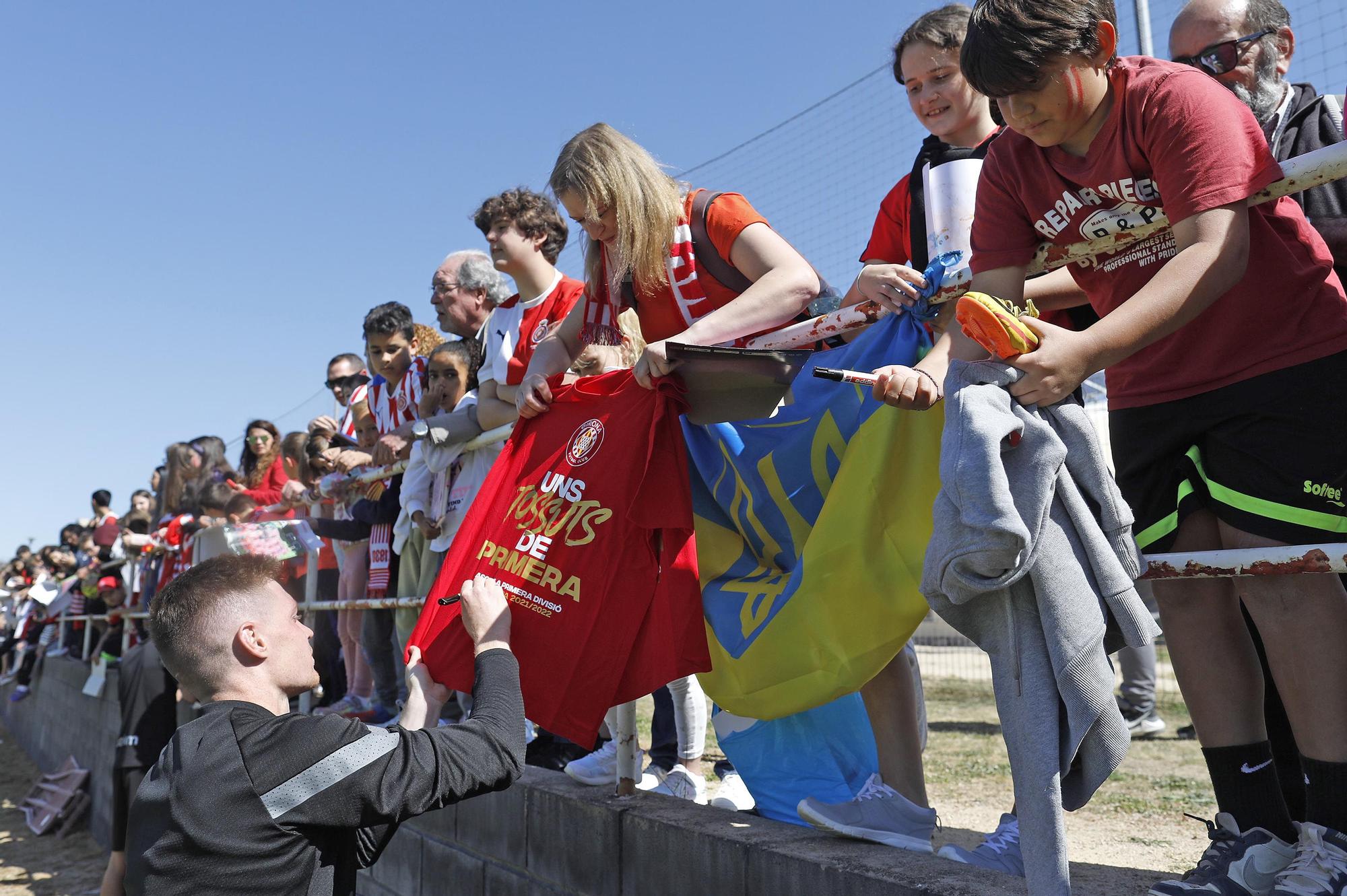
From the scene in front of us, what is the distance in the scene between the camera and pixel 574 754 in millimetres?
3869

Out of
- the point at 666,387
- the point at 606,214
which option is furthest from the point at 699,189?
the point at 666,387

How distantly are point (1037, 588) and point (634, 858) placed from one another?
4.53 feet

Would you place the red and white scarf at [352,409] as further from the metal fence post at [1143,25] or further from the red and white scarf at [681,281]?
the metal fence post at [1143,25]

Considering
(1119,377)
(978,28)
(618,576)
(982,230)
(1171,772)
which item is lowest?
(1171,772)

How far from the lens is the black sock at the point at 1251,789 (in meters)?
1.73

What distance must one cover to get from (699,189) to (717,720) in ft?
4.35

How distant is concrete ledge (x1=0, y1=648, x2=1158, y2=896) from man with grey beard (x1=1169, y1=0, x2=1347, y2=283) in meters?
1.75

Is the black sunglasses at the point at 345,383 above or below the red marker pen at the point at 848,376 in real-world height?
above

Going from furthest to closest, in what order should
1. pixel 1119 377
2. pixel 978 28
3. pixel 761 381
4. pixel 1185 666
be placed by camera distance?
pixel 761 381
pixel 1119 377
pixel 1185 666
pixel 978 28

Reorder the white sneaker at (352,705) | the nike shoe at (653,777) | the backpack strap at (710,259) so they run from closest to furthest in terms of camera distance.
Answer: the backpack strap at (710,259) < the nike shoe at (653,777) < the white sneaker at (352,705)

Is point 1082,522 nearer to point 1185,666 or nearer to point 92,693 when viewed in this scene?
point 1185,666

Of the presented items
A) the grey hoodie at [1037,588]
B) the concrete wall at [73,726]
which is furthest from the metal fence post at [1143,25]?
the concrete wall at [73,726]

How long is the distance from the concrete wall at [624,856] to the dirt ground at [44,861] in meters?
4.73

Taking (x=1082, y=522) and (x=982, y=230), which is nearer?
(x=1082, y=522)
